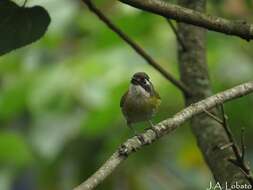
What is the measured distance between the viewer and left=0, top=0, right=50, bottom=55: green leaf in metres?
2.31

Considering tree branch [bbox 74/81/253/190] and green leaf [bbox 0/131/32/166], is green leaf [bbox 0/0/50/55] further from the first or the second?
green leaf [bbox 0/131/32/166]

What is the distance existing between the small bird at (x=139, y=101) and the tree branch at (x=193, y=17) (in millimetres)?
805

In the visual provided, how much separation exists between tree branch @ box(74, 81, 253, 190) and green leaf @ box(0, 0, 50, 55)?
0.51 meters

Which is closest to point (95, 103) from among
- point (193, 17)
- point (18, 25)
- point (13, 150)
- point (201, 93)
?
point (13, 150)

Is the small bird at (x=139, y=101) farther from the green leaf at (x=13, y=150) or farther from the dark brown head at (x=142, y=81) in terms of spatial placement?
the green leaf at (x=13, y=150)

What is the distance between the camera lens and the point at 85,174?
4250 mm

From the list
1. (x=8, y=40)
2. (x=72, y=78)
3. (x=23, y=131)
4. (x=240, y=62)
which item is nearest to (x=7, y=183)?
(x=23, y=131)

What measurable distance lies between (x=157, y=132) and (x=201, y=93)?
0.89 meters

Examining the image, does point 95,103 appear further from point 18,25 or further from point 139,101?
point 18,25

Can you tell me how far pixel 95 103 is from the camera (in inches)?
153

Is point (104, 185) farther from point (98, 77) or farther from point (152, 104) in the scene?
point (152, 104)

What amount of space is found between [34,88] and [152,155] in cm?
73

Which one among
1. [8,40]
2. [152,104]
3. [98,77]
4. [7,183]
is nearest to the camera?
[8,40]

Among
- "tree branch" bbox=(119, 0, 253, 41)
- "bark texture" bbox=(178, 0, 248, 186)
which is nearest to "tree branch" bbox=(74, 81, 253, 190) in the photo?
"tree branch" bbox=(119, 0, 253, 41)
